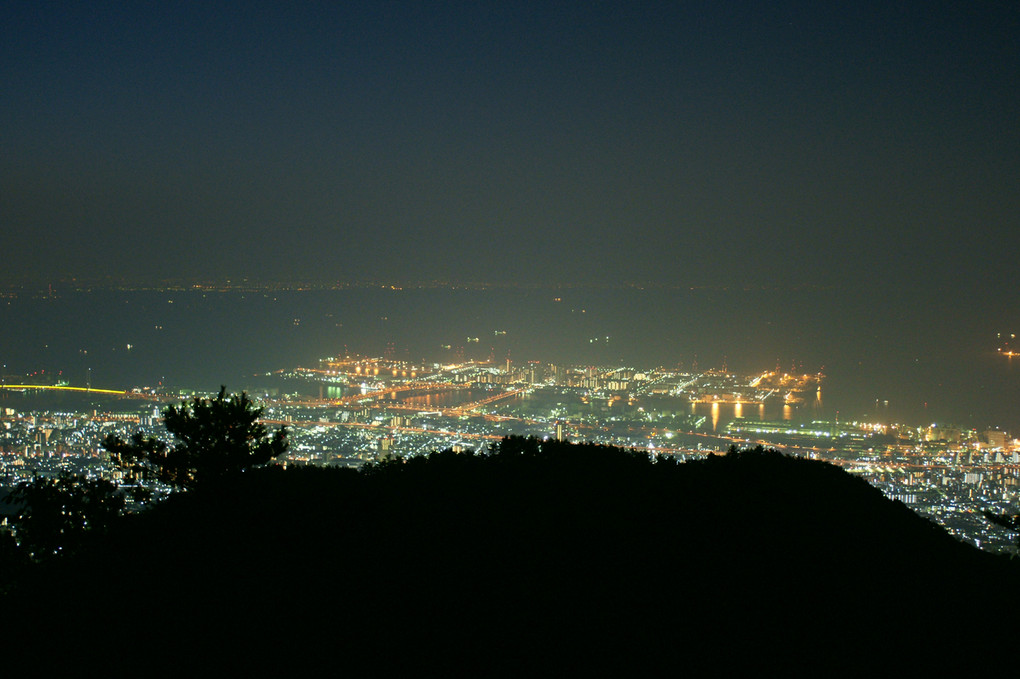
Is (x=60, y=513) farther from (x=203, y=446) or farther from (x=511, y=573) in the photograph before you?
(x=511, y=573)

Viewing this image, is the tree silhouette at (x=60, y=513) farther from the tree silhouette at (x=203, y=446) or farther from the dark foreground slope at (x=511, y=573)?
the tree silhouette at (x=203, y=446)

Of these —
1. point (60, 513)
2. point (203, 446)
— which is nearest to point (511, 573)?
point (60, 513)

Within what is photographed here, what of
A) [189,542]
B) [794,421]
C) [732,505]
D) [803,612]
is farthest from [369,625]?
[794,421]

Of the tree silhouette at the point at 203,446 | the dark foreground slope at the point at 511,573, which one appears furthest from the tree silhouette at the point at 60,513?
the tree silhouette at the point at 203,446

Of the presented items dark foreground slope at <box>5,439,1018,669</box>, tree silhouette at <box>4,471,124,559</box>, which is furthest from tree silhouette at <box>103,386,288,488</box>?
dark foreground slope at <box>5,439,1018,669</box>

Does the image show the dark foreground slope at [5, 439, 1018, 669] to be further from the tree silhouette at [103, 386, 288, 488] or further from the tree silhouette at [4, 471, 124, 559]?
the tree silhouette at [103, 386, 288, 488]

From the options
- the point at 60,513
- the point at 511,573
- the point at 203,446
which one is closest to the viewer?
the point at 511,573

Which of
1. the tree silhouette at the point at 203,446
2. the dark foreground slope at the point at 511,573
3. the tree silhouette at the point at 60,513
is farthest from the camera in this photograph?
the tree silhouette at the point at 203,446
